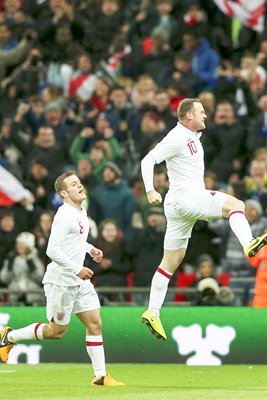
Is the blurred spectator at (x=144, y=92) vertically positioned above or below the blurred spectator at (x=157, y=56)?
below

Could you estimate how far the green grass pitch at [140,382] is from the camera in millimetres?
14359

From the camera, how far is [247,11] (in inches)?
968

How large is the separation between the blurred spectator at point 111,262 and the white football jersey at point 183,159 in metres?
5.36

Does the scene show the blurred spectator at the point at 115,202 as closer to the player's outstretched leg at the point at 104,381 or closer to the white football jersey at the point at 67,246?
the white football jersey at the point at 67,246

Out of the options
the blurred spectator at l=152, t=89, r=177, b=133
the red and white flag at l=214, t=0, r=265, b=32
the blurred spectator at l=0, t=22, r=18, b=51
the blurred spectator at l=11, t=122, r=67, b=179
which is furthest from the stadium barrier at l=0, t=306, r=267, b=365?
the blurred spectator at l=0, t=22, r=18, b=51

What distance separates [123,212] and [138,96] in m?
2.61

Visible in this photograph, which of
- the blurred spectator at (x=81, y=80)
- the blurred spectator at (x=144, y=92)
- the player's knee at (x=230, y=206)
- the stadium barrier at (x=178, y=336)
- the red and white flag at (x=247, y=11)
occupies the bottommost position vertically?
the stadium barrier at (x=178, y=336)

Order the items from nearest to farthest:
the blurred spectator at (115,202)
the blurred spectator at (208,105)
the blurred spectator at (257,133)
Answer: the blurred spectator at (115,202) < the blurred spectator at (257,133) < the blurred spectator at (208,105)

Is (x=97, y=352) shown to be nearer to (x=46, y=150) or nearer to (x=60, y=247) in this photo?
(x=60, y=247)

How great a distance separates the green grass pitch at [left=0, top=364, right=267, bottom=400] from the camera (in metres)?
14.4

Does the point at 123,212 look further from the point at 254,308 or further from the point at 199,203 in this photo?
the point at 199,203

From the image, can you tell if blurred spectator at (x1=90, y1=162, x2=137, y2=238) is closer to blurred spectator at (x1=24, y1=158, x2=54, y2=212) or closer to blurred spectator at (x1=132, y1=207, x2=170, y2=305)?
blurred spectator at (x1=132, y1=207, x2=170, y2=305)

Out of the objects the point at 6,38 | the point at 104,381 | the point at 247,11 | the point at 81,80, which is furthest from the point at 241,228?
the point at 6,38

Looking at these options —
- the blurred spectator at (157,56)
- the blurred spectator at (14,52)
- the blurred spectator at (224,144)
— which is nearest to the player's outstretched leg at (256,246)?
the blurred spectator at (224,144)
